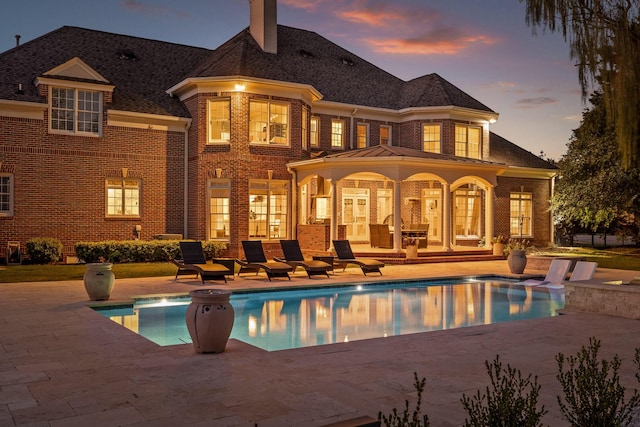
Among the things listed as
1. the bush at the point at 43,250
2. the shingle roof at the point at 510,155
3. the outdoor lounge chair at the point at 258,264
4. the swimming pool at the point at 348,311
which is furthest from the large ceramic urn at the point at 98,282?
the shingle roof at the point at 510,155

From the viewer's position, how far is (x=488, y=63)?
22.4 meters

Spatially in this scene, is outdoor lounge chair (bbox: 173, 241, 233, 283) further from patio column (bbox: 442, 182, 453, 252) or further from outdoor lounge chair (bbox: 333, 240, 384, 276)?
patio column (bbox: 442, 182, 453, 252)

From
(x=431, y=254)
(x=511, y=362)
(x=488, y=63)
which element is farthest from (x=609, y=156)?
(x=511, y=362)

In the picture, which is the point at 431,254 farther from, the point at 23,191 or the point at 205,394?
the point at 205,394

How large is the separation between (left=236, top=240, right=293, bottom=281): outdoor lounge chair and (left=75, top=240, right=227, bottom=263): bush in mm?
3565

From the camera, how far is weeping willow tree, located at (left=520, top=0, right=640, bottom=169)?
8.78 m

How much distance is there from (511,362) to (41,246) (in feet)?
55.3

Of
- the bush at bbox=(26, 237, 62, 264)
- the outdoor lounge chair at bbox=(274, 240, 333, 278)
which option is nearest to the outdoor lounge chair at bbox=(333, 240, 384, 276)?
the outdoor lounge chair at bbox=(274, 240, 333, 278)

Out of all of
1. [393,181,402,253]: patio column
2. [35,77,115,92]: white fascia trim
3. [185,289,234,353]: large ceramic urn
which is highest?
[35,77,115,92]: white fascia trim

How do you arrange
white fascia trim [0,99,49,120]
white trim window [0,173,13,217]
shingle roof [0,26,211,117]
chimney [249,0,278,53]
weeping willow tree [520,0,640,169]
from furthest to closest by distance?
chimney [249,0,278,53]
shingle roof [0,26,211,117]
white trim window [0,173,13,217]
white fascia trim [0,99,49,120]
weeping willow tree [520,0,640,169]

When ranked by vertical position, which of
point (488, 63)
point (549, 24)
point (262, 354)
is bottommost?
point (262, 354)

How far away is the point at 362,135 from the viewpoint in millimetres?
27297

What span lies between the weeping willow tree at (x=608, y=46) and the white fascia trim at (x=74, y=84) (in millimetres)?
16550

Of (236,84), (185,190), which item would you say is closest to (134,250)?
(185,190)
